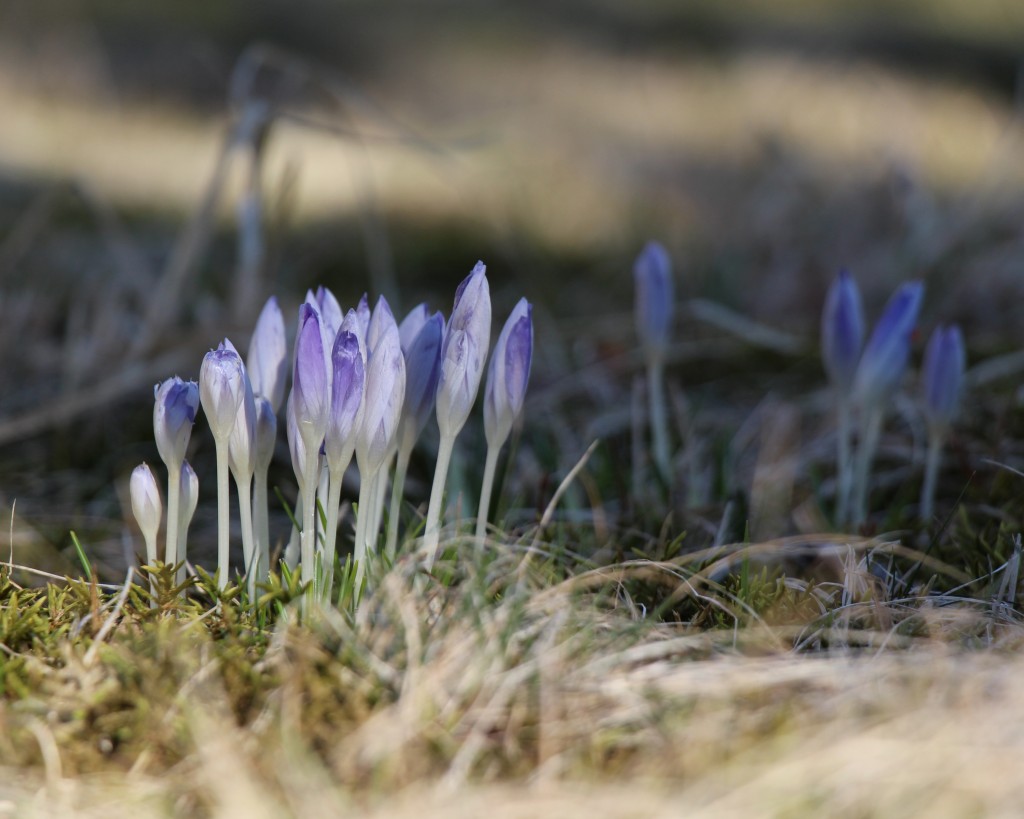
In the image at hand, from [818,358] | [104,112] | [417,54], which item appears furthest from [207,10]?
[818,358]

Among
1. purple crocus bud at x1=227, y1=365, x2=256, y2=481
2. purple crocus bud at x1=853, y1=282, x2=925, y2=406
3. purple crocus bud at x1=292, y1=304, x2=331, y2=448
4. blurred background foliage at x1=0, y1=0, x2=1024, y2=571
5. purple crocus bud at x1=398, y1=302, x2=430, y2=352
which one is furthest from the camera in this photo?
blurred background foliage at x1=0, y1=0, x2=1024, y2=571

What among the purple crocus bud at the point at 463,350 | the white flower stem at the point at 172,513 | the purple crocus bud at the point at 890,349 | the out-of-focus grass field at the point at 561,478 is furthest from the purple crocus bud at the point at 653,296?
the white flower stem at the point at 172,513

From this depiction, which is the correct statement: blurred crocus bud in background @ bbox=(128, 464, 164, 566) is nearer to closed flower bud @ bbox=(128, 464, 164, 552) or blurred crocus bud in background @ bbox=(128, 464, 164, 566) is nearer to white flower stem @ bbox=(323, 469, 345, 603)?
closed flower bud @ bbox=(128, 464, 164, 552)

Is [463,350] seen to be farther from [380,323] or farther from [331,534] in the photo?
[331,534]

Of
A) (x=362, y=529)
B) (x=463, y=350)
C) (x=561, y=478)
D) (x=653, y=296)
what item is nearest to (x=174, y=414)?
(x=362, y=529)

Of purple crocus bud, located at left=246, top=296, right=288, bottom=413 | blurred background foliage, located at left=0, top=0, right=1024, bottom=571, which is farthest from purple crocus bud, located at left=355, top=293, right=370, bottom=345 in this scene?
blurred background foliage, located at left=0, top=0, right=1024, bottom=571

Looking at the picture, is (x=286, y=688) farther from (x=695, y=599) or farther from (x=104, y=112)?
(x=104, y=112)

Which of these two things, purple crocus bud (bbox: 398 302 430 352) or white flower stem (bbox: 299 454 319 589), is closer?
white flower stem (bbox: 299 454 319 589)
